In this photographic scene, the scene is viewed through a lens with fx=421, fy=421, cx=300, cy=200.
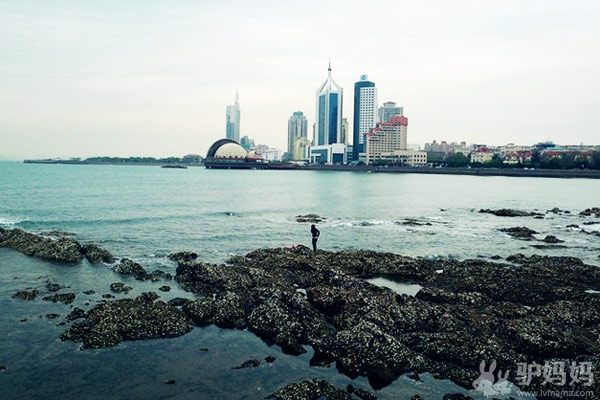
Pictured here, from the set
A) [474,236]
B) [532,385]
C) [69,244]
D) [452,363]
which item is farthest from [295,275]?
[474,236]

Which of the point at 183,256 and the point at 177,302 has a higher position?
the point at 183,256

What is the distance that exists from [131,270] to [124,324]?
10072 millimetres

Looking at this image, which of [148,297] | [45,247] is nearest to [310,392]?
[148,297]

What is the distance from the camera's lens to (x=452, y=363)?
16.4 m

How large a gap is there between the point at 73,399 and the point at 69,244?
21.6 m

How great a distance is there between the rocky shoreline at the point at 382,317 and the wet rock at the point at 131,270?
8cm

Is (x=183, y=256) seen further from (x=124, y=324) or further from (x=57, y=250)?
(x=124, y=324)

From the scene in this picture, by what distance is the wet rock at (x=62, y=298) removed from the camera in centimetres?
2231

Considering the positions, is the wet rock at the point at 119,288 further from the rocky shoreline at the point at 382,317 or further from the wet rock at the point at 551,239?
the wet rock at the point at 551,239

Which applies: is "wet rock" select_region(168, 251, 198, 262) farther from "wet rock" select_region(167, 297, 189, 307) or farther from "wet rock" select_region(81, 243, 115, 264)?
"wet rock" select_region(167, 297, 189, 307)

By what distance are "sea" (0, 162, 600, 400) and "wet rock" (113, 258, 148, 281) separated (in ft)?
2.29

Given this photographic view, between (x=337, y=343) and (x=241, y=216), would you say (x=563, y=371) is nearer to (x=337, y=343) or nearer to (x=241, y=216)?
(x=337, y=343)

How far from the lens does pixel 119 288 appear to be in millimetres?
24594

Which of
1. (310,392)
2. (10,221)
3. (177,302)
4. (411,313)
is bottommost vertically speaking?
(310,392)
